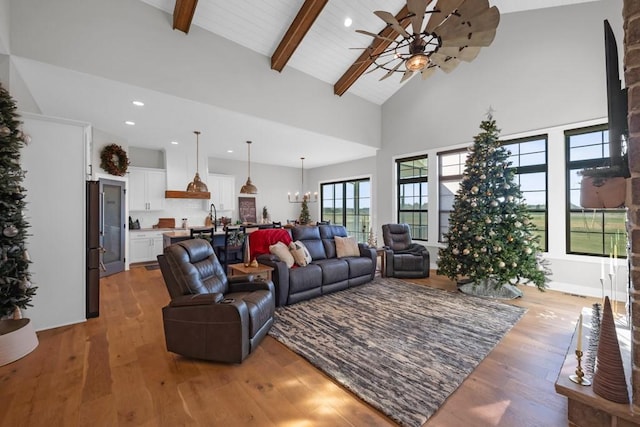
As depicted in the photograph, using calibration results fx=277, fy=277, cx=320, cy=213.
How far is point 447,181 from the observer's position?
5.86 meters

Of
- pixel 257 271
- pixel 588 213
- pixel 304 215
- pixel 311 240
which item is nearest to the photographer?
pixel 257 271

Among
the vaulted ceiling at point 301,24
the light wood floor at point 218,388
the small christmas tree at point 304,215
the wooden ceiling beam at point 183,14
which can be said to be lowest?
the light wood floor at point 218,388

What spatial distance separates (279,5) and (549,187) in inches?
201

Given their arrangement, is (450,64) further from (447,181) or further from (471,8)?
(447,181)

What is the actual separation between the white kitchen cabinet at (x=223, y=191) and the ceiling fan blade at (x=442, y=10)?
21.5 ft

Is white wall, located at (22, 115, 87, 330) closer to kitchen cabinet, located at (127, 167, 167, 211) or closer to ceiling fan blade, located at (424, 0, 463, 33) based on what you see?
kitchen cabinet, located at (127, 167, 167, 211)

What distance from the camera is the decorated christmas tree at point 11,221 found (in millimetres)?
2359

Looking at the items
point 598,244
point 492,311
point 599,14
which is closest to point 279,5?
point 599,14

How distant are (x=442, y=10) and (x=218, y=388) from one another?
375 cm

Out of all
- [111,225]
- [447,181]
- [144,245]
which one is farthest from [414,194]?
[111,225]

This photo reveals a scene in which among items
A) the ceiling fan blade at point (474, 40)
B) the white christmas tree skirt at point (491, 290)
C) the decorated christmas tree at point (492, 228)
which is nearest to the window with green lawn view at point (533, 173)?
the decorated christmas tree at point (492, 228)

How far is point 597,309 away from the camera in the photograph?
263cm

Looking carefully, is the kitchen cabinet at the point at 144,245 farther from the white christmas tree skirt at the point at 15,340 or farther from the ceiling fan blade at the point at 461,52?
the ceiling fan blade at the point at 461,52

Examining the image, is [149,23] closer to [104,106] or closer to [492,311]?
[104,106]
